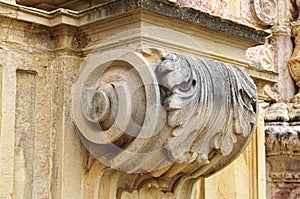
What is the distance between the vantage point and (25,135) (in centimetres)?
247

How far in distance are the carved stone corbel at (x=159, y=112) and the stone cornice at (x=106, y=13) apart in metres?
0.14

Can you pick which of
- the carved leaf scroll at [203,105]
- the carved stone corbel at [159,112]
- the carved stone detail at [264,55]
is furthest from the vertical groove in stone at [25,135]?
the carved stone detail at [264,55]

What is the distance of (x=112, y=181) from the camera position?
101 inches

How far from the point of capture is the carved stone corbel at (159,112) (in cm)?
231

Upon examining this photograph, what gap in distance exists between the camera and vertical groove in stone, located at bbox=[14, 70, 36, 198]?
244 centimetres

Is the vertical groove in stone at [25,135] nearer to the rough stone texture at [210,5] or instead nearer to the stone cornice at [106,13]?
the stone cornice at [106,13]

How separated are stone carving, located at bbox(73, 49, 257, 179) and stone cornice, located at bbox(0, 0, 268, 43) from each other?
14cm

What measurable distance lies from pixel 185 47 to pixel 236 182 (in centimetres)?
85

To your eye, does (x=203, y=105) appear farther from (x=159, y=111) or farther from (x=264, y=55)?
(x=264, y=55)

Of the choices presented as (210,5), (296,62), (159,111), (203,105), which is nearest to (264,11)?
(296,62)

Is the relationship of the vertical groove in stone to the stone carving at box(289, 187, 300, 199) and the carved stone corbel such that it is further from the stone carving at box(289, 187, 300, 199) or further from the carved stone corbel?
the stone carving at box(289, 187, 300, 199)

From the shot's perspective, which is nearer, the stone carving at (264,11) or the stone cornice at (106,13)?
the stone cornice at (106,13)

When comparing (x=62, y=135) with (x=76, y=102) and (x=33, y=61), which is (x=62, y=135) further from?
(x=33, y=61)

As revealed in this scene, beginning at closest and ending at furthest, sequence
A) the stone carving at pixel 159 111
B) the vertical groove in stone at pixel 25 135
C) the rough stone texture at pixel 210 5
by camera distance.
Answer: the stone carving at pixel 159 111 → the vertical groove in stone at pixel 25 135 → the rough stone texture at pixel 210 5
